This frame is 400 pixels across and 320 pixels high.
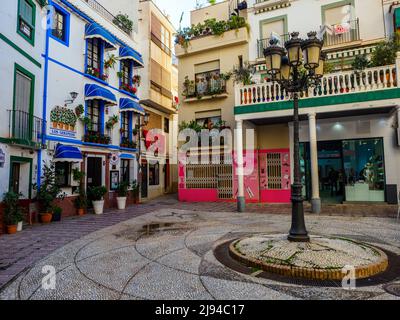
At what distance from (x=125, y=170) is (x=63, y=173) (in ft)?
15.7

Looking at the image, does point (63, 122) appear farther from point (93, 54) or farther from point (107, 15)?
point (107, 15)

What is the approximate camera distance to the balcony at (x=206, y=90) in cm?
1691

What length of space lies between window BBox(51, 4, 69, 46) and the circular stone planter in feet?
38.7

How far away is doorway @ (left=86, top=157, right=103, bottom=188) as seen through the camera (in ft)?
44.8

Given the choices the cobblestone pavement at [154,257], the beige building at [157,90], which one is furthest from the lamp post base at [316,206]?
the beige building at [157,90]

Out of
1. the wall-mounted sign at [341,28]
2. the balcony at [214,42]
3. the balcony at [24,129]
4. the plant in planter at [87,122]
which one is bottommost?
A: the balcony at [24,129]

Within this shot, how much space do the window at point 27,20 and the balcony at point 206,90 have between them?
9314mm

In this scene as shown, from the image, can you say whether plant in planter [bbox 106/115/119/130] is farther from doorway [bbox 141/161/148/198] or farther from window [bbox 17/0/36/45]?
window [bbox 17/0/36/45]

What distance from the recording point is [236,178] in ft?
51.5

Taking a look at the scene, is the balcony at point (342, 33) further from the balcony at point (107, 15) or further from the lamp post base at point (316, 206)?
the balcony at point (107, 15)

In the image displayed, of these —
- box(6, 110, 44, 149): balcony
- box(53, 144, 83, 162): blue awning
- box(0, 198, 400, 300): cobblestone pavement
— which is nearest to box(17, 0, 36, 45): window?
box(6, 110, 44, 149): balcony

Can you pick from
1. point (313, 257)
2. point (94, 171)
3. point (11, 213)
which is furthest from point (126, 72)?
point (313, 257)

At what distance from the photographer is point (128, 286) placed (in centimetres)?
416

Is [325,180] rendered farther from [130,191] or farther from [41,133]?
[41,133]
